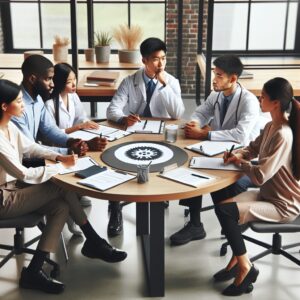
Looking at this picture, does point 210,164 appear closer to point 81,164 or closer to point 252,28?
point 81,164

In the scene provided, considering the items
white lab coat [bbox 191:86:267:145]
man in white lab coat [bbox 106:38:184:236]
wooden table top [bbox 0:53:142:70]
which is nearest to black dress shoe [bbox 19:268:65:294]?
man in white lab coat [bbox 106:38:184:236]

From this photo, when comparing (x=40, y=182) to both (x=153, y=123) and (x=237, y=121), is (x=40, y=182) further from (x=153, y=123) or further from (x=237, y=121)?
(x=237, y=121)

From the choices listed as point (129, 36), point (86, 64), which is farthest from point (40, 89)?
point (129, 36)

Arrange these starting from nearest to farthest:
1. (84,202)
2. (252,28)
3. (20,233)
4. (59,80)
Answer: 1. (20,233)
2. (59,80)
3. (84,202)
4. (252,28)

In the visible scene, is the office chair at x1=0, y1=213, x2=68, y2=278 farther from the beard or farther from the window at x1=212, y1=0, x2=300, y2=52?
the window at x1=212, y1=0, x2=300, y2=52

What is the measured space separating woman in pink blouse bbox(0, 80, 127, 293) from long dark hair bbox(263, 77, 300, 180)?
112cm

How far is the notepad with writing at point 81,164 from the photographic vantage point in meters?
2.65

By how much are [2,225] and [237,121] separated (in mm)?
1603

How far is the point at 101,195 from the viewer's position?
95.0 inches

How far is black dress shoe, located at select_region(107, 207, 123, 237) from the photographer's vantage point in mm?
3422

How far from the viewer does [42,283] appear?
9.14ft

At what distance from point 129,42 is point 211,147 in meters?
2.54

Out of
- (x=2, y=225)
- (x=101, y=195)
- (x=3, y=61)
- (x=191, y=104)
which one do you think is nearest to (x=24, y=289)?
(x=2, y=225)

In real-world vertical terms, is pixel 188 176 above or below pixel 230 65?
below
